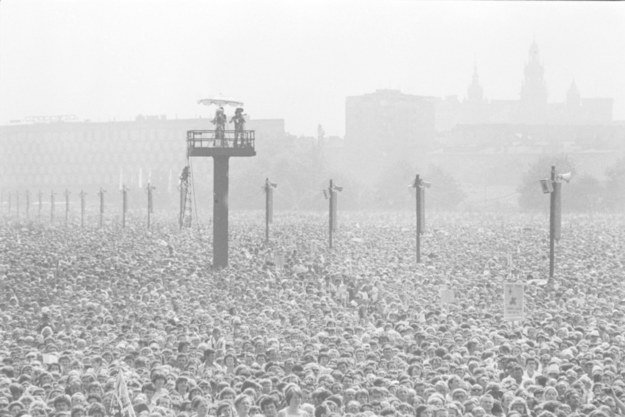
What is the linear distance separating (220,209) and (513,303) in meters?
19.5

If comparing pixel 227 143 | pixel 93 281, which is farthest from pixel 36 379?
pixel 227 143

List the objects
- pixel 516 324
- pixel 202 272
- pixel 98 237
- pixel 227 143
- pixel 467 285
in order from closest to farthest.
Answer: pixel 516 324, pixel 467 285, pixel 202 272, pixel 227 143, pixel 98 237

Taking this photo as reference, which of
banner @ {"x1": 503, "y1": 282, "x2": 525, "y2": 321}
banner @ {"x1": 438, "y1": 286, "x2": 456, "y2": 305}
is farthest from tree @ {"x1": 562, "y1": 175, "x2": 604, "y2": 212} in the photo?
banner @ {"x1": 503, "y1": 282, "x2": 525, "y2": 321}

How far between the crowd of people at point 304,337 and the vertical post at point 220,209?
0.60m

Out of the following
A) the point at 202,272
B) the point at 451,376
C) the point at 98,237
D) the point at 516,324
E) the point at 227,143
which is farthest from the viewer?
the point at 98,237

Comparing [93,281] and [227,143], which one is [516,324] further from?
[227,143]

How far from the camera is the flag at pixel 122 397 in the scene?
13680 mm

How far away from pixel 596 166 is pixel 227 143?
380 feet

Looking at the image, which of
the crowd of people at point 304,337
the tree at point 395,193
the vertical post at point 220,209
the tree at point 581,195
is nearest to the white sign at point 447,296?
the crowd of people at point 304,337

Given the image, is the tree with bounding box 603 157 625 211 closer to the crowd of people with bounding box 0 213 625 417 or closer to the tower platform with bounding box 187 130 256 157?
the crowd of people with bounding box 0 213 625 417

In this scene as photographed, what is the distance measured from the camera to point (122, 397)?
1416 cm

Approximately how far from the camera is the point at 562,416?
45.2ft

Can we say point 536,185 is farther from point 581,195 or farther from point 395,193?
point 395,193

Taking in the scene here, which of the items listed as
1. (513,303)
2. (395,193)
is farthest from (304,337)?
(395,193)
